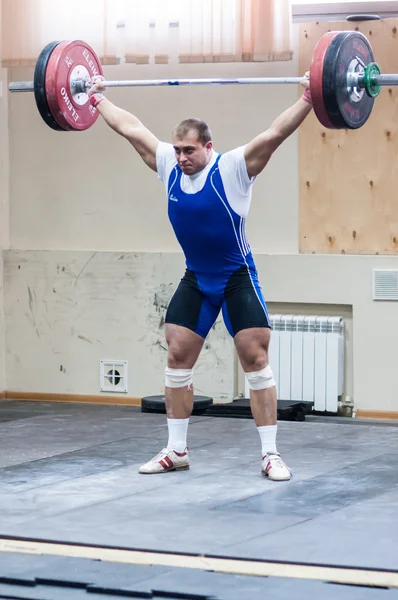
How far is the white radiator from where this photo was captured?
19.9 ft

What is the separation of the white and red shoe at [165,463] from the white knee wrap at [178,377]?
0.84 ft

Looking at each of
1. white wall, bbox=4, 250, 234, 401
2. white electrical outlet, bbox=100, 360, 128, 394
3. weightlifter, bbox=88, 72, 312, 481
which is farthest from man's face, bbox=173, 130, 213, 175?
white electrical outlet, bbox=100, 360, 128, 394

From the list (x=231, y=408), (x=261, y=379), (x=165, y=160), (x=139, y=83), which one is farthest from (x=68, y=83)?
(x=231, y=408)

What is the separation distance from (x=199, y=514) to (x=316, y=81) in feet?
5.14

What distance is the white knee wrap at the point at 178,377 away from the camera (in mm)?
4496

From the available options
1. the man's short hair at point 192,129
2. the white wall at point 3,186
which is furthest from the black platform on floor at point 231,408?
the man's short hair at point 192,129

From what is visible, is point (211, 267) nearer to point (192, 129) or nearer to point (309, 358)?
point (192, 129)

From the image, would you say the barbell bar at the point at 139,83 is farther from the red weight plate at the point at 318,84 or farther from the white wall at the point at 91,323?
the white wall at the point at 91,323

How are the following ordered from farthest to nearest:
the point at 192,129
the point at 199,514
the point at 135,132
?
the point at 135,132, the point at 192,129, the point at 199,514

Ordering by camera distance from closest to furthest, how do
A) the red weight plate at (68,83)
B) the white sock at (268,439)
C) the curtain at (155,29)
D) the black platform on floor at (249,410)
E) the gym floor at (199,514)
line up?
the gym floor at (199,514) → the white sock at (268,439) → the red weight plate at (68,83) → the black platform on floor at (249,410) → the curtain at (155,29)

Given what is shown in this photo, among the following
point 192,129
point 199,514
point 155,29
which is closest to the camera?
point 199,514

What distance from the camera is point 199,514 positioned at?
377 cm

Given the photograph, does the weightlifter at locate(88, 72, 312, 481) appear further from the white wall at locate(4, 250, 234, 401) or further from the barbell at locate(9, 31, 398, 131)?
the white wall at locate(4, 250, 234, 401)

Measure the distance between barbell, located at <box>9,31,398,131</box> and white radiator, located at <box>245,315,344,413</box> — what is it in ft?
5.57
